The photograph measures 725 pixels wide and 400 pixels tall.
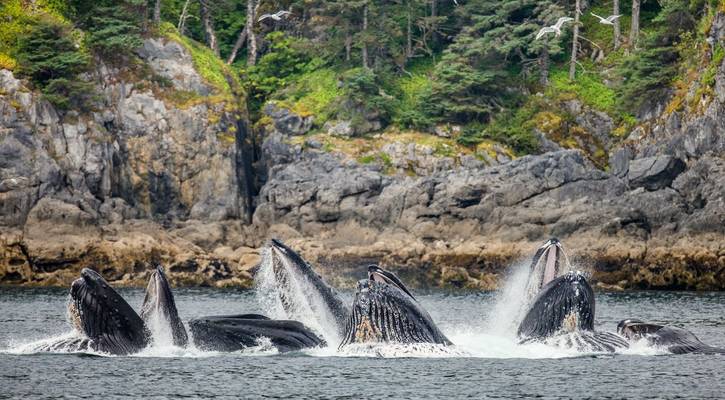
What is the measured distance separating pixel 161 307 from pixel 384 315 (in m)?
4.73

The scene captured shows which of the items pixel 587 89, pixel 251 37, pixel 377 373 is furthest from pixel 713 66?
pixel 377 373

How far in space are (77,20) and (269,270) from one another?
4985cm

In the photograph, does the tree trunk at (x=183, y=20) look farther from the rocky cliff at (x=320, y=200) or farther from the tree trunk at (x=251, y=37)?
the rocky cliff at (x=320, y=200)

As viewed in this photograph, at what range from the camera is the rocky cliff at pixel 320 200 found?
59.2 metres

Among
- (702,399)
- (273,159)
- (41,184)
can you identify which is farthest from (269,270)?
(273,159)

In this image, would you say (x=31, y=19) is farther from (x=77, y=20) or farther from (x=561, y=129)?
(x=561, y=129)

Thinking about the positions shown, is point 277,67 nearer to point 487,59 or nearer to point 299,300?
point 487,59

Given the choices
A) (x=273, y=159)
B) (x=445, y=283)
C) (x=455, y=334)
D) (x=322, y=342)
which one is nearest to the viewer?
(x=322, y=342)

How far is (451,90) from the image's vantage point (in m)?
71.9

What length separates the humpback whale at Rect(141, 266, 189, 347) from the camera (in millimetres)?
25750

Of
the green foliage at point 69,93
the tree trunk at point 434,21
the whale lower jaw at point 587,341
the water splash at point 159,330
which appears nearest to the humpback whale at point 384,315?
the whale lower jaw at point 587,341

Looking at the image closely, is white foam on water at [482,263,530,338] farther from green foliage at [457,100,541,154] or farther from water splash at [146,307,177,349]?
green foliage at [457,100,541,154]

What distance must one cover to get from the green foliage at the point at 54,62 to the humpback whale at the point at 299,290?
1710 inches

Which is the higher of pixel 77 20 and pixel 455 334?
pixel 77 20
